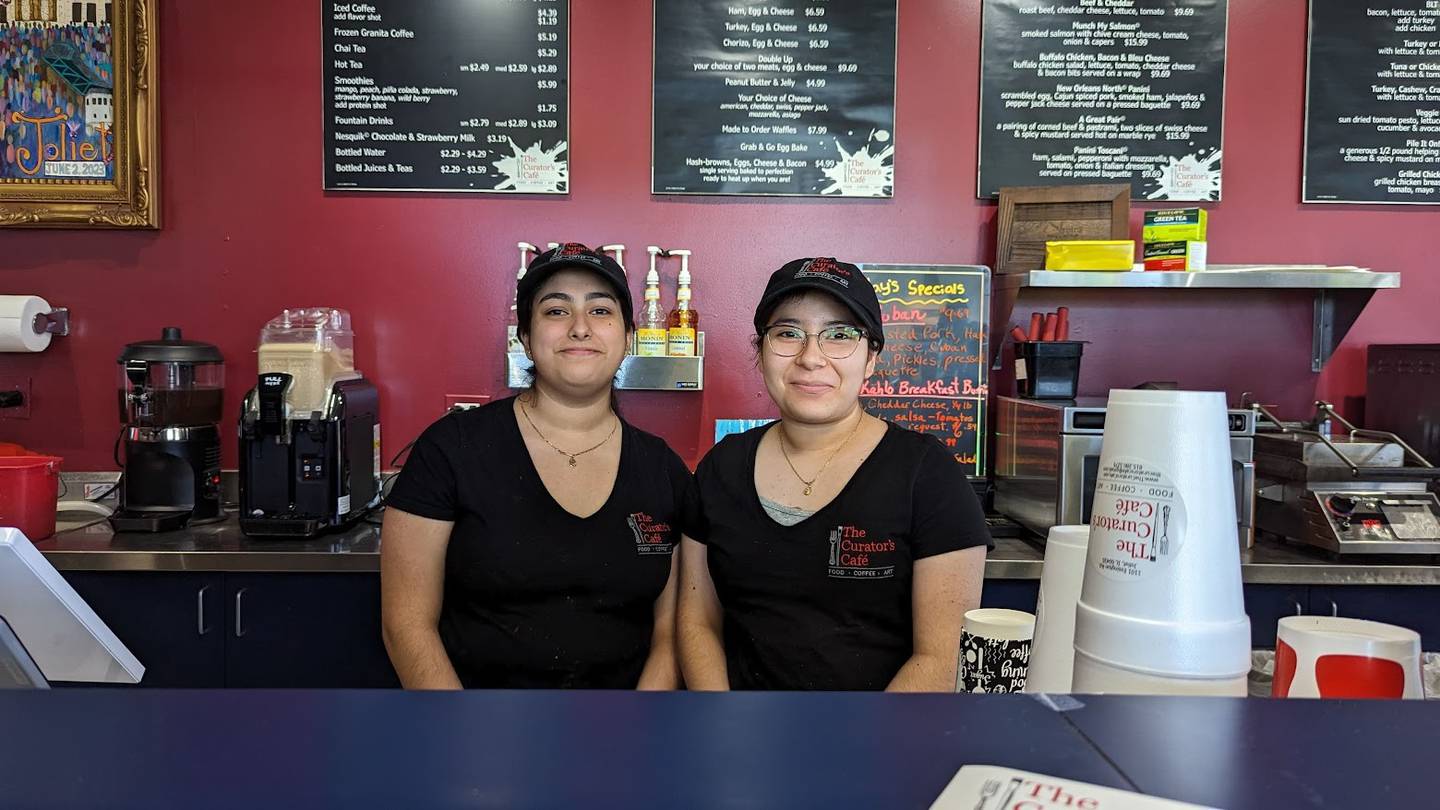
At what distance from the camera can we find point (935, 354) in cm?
290

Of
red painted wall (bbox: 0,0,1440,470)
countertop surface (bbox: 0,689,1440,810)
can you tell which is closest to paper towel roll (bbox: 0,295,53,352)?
red painted wall (bbox: 0,0,1440,470)

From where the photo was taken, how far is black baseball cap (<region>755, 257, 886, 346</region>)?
166 centimetres

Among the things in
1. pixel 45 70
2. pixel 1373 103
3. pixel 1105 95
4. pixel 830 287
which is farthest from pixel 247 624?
pixel 1373 103

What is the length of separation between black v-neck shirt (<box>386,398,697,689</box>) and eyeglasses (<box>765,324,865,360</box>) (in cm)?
32

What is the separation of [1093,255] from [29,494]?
2919 mm

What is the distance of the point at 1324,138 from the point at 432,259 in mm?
2830

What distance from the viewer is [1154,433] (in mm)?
718

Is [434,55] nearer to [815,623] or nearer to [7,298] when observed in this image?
[7,298]

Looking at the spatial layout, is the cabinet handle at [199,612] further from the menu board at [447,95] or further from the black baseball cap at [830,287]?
the black baseball cap at [830,287]

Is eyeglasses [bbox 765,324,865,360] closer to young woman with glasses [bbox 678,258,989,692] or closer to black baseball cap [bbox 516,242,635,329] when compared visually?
young woman with glasses [bbox 678,258,989,692]

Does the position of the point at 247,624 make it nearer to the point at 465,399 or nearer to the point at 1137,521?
the point at 465,399

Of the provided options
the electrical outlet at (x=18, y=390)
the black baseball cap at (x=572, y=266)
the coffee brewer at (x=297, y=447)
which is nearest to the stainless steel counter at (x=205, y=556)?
the coffee brewer at (x=297, y=447)

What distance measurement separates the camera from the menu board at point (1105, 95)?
2.94 meters

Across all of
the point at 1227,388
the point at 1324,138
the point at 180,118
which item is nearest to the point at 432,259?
the point at 180,118
